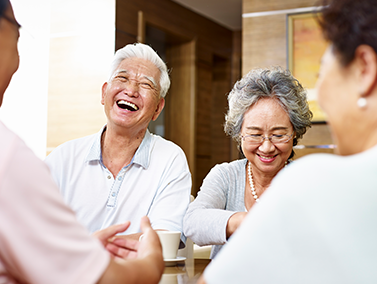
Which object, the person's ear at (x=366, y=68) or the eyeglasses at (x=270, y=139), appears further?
the eyeglasses at (x=270, y=139)

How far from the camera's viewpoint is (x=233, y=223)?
147 centimetres

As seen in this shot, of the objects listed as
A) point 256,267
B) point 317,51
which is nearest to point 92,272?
point 256,267

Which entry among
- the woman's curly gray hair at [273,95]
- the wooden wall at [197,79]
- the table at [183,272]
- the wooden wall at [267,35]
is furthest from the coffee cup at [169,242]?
the wooden wall at [197,79]

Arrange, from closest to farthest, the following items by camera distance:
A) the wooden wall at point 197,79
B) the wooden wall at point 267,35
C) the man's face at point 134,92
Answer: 1. the man's face at point 134,92
2. the wooden wall at point 267,35
3. the wooden wall at point 197,79

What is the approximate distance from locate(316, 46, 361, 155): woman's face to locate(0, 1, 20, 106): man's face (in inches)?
23.6

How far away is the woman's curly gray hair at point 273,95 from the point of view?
191 cm

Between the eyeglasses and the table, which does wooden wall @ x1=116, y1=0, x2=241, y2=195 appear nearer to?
the eyeglasses

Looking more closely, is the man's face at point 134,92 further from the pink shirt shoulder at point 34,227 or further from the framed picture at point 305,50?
the framed picture at point 305,50

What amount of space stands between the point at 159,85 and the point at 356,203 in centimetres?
173

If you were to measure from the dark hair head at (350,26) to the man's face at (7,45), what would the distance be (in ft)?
1.95

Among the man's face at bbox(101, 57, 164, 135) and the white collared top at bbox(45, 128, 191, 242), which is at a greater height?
the man's face at bbox(101, 57, 164, 135)

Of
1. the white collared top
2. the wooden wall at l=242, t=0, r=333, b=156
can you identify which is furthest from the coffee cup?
the wooden wall at l=242, t=0, r=333, b=156

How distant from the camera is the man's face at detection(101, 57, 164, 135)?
213 centimetres

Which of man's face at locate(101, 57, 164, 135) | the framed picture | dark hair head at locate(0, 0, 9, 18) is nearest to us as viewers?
dark hair head at locate(0, 0, 9, 18)
